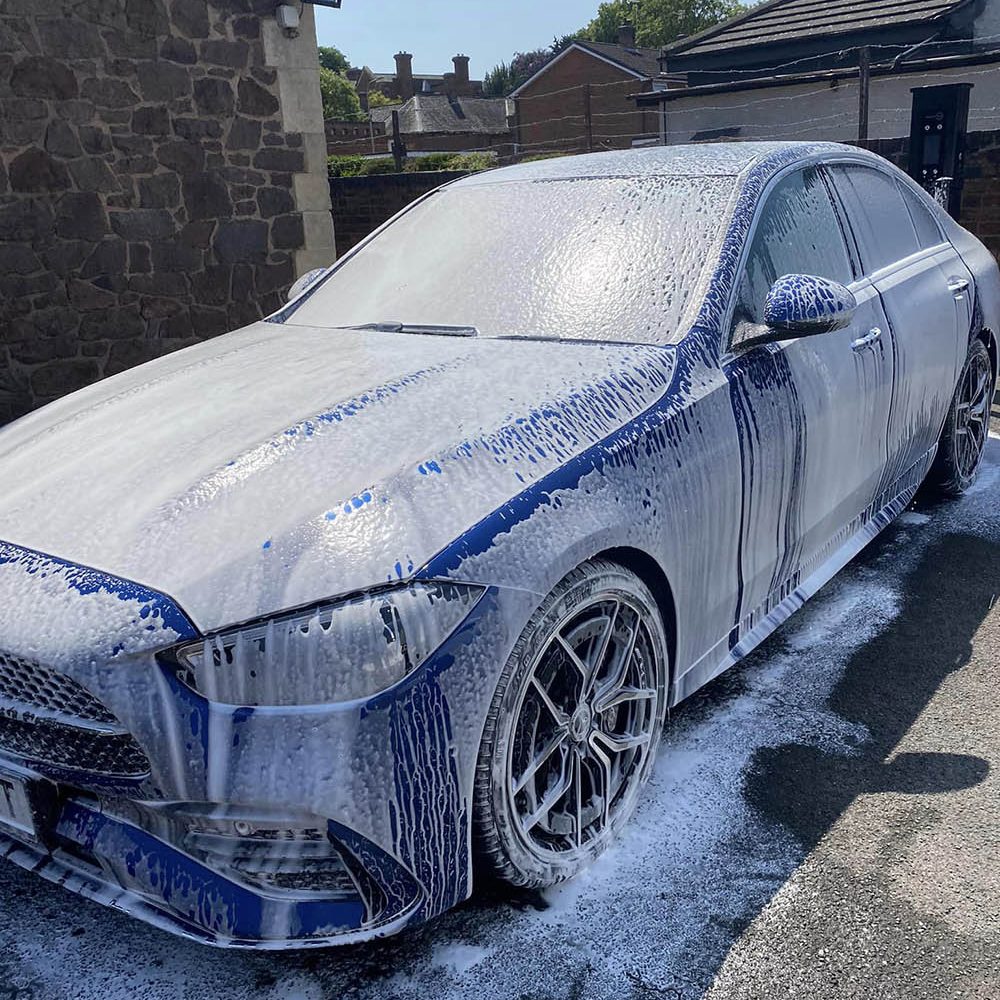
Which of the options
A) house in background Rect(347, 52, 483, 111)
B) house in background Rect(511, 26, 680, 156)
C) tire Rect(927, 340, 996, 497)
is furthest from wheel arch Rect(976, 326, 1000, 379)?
house in background Rect(347, 52, 483, 111)

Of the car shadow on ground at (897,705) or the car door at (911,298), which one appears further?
the car door at (911,298)

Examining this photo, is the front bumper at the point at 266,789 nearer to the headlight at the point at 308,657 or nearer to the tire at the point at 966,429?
the headlight at the point at 308,657

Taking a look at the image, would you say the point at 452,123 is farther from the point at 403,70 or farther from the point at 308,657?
the point at 308,657

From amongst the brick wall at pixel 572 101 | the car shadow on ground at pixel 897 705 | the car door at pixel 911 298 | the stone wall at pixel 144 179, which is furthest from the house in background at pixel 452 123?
the car shadow on ground at pixel 897 705

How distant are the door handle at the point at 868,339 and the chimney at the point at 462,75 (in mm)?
77519

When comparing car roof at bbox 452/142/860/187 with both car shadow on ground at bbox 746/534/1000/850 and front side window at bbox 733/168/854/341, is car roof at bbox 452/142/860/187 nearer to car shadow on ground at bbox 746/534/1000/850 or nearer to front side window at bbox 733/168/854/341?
front side window at bbox 733/168/854/341

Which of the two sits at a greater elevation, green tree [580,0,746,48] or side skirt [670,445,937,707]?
green tree [580,0,746,48]

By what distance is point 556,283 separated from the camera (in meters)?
2.84

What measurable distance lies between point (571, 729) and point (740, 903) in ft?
1.80

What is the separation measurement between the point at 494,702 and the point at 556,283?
1429 millimetres

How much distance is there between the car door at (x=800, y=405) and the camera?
2674 mm

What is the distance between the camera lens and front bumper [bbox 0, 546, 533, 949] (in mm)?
1666

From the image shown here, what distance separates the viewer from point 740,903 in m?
2.17

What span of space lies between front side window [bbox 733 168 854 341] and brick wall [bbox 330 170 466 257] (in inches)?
354
